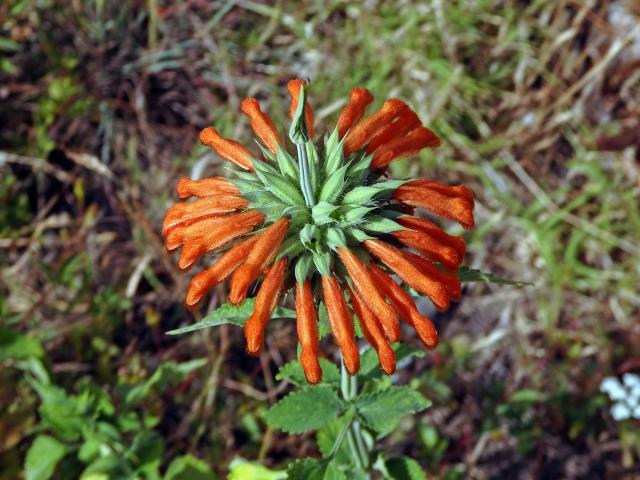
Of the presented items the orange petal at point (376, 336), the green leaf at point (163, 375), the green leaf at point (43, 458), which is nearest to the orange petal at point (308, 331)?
the orange petal at point (376, 336)

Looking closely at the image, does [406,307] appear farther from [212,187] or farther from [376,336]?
[212,187]

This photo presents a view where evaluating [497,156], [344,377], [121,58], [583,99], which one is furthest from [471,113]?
[344,377]

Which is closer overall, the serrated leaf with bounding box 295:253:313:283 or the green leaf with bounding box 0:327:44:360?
the serrated leaf with bounding box 295:253:313:283

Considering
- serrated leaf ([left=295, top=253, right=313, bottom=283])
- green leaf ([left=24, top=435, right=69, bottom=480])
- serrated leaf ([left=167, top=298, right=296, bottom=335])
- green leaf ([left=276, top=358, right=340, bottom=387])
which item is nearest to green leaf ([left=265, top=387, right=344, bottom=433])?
green leaf ([left=276, top=358, right=340, bottom=387])

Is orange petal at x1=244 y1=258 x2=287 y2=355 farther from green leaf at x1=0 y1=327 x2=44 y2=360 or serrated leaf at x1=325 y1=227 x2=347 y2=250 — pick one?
green leaf at x1=0 y1=327 x2=44 y2=360

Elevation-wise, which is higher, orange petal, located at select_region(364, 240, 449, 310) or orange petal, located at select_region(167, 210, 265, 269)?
orange petal, located at select_region(167, 210, 265, 269)
